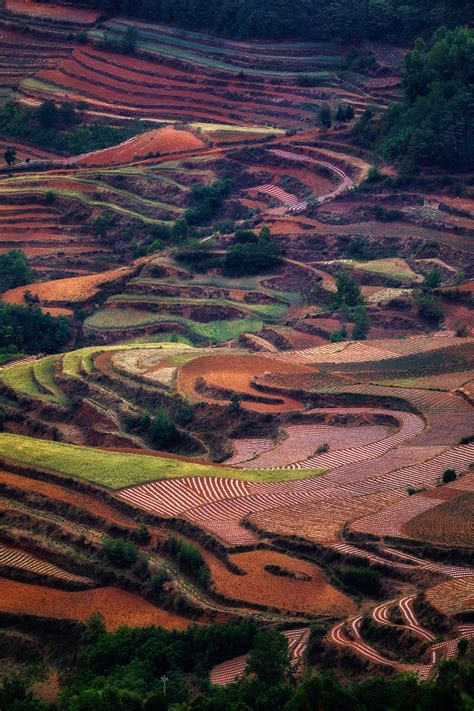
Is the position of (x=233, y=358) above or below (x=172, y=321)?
above

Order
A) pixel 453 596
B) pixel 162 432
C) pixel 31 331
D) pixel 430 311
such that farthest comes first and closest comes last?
pixel 31 331, pixel 430 311, pixel 162 432, pixel 453 596

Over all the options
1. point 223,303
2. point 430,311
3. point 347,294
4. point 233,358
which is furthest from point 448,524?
point 223,303

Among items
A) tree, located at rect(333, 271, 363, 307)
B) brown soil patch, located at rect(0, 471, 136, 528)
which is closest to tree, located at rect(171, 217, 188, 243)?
tree, located at rect(333, 271, 363, 307)

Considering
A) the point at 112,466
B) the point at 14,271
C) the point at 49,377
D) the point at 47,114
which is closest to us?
the point at 112,466

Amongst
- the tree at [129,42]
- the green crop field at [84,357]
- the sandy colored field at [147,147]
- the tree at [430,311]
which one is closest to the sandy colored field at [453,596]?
the green crop field at [84,357]

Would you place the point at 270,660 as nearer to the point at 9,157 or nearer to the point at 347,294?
the point at 347,294

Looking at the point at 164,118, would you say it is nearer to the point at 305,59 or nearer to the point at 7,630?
the point at 305,59
